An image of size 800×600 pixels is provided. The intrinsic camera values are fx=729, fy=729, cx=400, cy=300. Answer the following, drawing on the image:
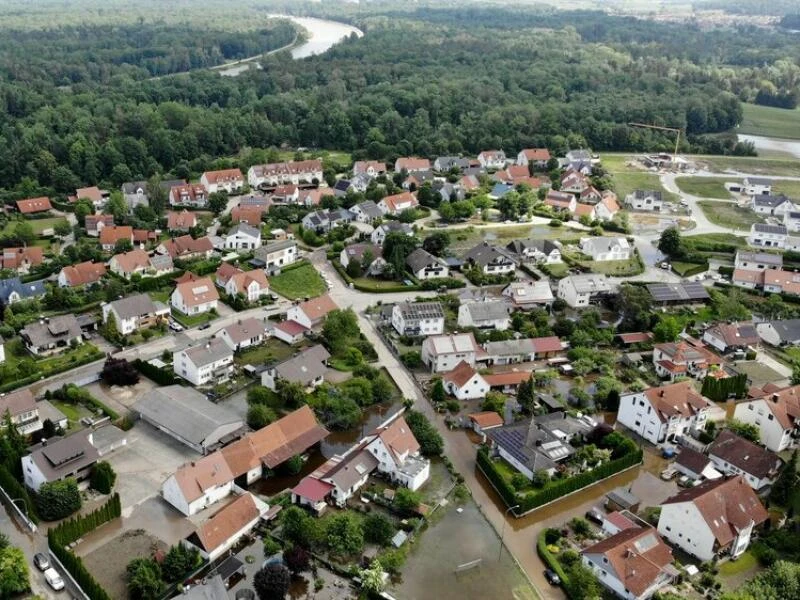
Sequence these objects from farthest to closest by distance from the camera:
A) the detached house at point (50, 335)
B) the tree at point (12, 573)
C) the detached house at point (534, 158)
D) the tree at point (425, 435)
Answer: the detached house at point (534, 158) → the detached house at point (50, 335) → the tree at point (425, 435) → the tree at point (12, 573)

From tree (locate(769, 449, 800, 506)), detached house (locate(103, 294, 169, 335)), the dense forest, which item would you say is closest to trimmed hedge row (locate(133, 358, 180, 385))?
detached house (locate(103, 294, 169, 335))

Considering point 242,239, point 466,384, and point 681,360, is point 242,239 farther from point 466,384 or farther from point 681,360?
point 681,360

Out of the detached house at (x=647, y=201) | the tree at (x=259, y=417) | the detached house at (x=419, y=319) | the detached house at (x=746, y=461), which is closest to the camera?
the detached house at (x=746, y=461)

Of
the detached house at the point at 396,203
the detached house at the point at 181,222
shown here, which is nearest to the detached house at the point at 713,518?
the detached house at the point at 396,203

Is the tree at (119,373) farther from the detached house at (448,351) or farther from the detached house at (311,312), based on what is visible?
the detached house at (448,351)

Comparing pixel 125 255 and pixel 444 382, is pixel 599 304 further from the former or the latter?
pixel 125 255

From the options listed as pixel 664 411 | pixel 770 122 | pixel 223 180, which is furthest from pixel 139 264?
pixel 770 122
